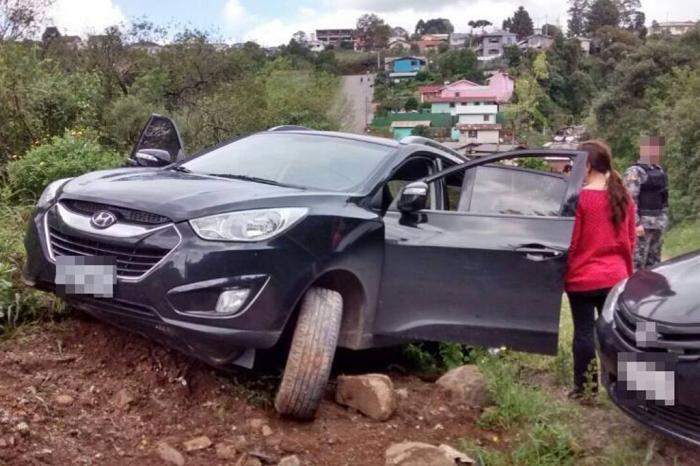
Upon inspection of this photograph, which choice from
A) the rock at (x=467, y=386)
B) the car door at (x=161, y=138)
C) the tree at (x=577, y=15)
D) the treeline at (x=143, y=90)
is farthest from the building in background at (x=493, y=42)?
the rock at (x=467, y=386)

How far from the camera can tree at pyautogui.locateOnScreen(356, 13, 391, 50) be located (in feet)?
279

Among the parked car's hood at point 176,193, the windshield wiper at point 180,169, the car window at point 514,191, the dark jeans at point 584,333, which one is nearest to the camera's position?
the parked car's hood at point 176,193

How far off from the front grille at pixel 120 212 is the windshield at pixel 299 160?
36.3 inches

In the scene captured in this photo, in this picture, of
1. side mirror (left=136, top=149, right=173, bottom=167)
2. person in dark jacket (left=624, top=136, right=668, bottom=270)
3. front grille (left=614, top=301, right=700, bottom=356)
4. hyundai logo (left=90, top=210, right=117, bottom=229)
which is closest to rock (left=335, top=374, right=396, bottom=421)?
front grille (left=614, top=301, right=700, bottom=356)

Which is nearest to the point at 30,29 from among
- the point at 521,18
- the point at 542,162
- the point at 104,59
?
the point at 104,59

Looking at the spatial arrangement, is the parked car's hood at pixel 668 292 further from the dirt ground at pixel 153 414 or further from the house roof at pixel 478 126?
the house roof at pixel 478 126

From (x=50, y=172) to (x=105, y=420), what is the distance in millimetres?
5164

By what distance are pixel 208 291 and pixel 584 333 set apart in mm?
2241

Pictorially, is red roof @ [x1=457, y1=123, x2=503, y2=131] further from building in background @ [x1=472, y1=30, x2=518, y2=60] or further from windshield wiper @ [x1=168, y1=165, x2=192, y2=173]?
windshield wiper @ [x1=168, y1=165, x2=192, y2=173]

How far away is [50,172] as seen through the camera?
28.0 feet

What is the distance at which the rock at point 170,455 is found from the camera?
3.64m

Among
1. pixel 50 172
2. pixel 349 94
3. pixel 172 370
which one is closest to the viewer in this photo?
pixel 172 370

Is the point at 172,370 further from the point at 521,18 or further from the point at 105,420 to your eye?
the point at 521,18

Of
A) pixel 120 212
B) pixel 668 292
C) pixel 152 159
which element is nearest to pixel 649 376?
pixel 668 292
